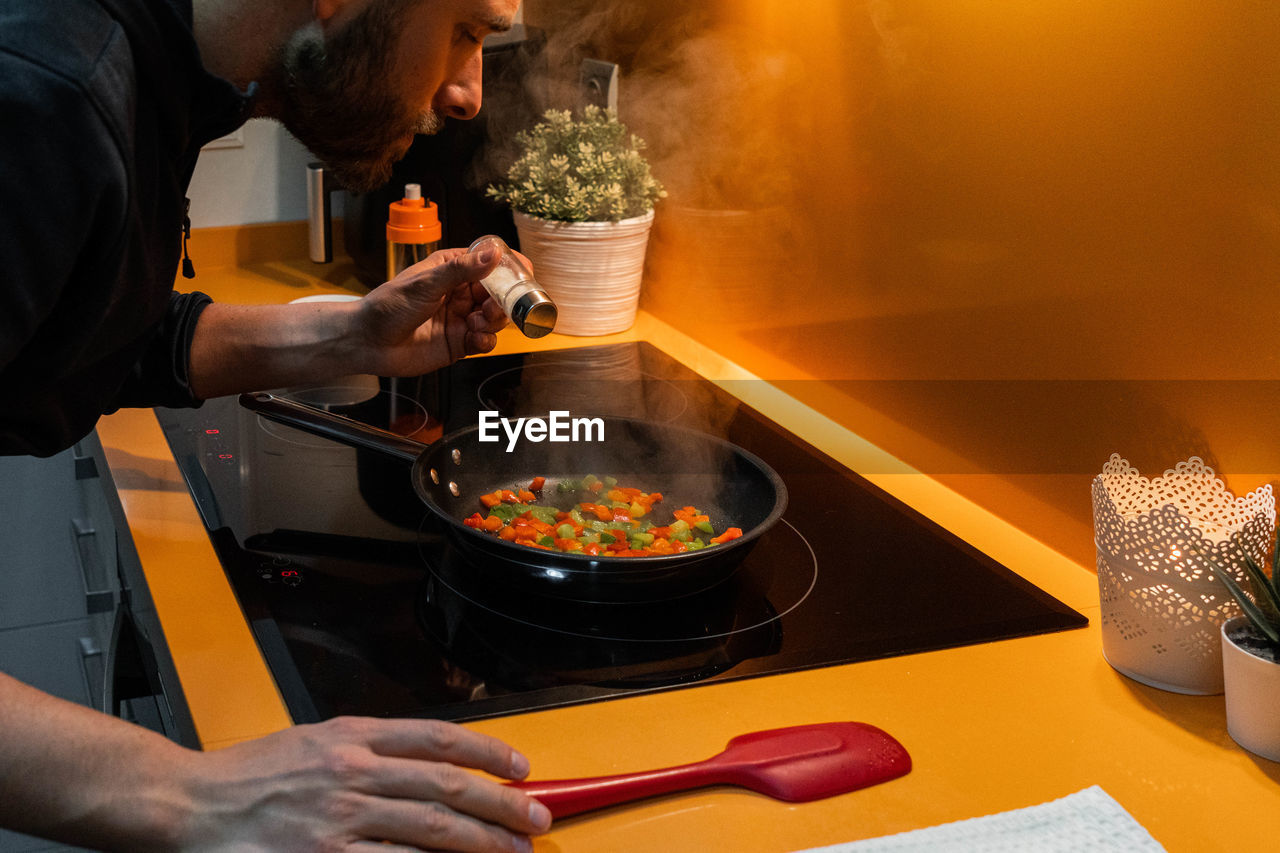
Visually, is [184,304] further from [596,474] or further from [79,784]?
[79,784]

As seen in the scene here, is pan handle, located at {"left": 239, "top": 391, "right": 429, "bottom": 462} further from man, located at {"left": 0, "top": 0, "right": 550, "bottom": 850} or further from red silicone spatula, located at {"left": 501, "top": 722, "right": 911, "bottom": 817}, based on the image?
red silicone spatula, located at {"left": 501, "top": 722, "right": 911, "bottom": 817}

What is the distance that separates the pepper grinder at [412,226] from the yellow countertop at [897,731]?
77 centimetres

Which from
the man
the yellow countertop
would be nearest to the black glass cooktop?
the yellow countertop

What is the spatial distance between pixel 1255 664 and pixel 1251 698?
0.11 feet

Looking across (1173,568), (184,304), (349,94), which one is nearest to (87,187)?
(349,94)

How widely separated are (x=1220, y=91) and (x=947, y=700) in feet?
1.89

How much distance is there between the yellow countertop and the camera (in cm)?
78

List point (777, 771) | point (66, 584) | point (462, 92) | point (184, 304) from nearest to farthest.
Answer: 1. point (777, 771)
2. point (462, 92)
3. point (184, 304)
4. point (66, 584)

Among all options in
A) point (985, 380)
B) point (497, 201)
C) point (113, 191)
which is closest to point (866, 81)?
point (985, 380)

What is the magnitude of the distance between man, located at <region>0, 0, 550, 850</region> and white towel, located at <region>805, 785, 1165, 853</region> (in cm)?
24

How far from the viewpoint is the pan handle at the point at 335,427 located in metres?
1.25

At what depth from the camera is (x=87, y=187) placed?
2.52 feet

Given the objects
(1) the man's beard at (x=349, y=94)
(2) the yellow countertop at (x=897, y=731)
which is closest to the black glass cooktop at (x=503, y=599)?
(2) the yellow countertop at (x=897, y=731)

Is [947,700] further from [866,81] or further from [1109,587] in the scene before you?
[866,81]
